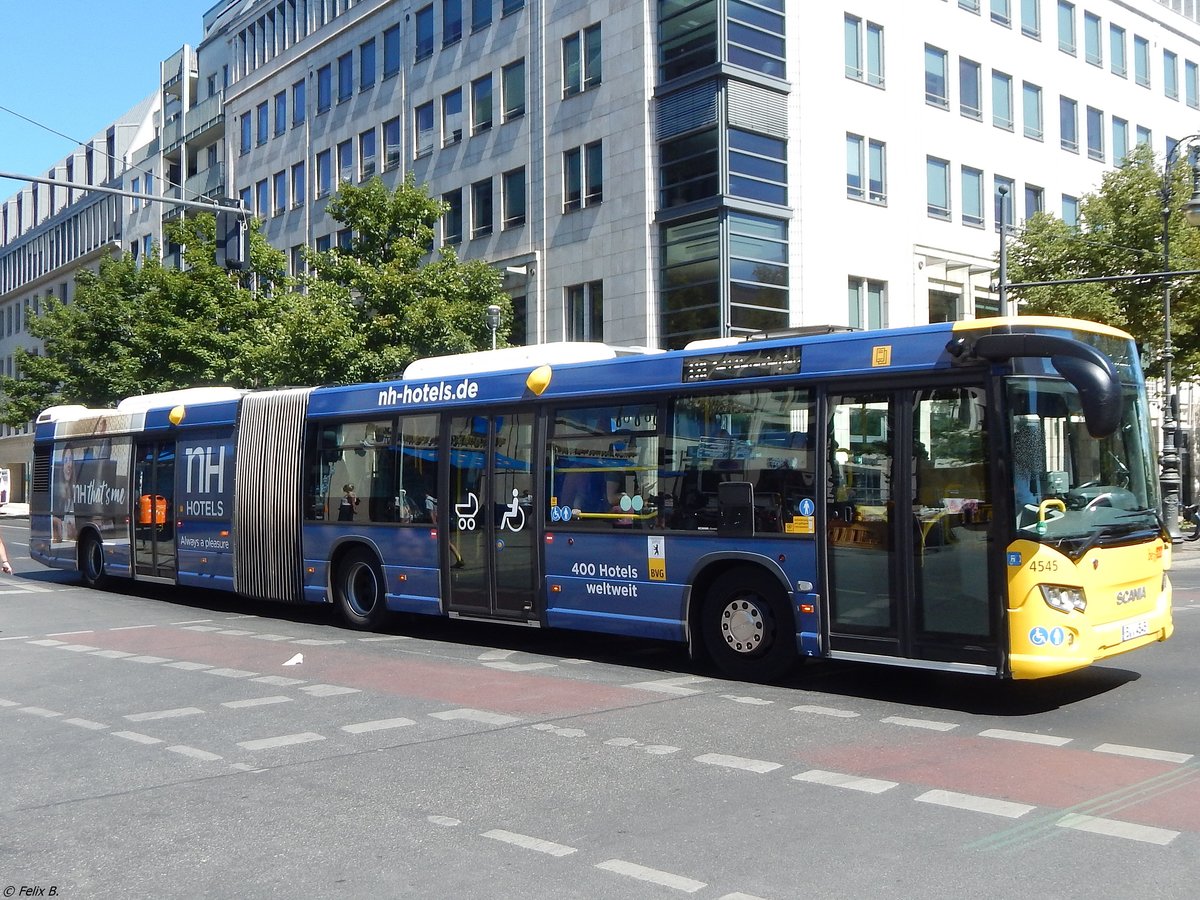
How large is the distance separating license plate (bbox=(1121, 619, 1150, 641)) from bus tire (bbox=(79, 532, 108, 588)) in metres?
16.0

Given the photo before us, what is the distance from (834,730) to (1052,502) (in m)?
2.21

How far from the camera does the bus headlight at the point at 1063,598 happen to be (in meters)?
8.51

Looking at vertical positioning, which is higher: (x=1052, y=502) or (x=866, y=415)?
(x=866, y=415)

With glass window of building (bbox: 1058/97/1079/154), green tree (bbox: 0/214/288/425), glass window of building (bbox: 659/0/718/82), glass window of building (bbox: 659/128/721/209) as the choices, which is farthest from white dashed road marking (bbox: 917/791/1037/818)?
glass window of building (bbox: 1058/97/1079/154)

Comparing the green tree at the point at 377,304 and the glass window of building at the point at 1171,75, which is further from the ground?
the glass window of building at the point at 1171,75

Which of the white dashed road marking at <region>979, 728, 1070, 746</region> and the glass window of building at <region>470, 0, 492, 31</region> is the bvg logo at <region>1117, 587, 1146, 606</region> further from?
the glass window of building at <region>470, 0, 492, 31</region>

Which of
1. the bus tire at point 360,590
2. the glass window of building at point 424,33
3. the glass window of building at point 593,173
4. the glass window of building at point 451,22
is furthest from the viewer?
the glass window of building at point 424,33

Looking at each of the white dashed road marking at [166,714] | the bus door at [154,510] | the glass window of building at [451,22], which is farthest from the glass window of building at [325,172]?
the white dashed road marking at [166,714]

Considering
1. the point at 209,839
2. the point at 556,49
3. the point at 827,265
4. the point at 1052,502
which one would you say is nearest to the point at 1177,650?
the point at 1052,502

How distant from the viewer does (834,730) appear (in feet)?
27.0

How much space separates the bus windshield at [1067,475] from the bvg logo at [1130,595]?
14.9 inches

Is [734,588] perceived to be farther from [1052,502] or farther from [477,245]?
[477,245]

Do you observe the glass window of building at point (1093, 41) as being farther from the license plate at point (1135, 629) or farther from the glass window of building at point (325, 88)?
the license plate at point (1135, 629)

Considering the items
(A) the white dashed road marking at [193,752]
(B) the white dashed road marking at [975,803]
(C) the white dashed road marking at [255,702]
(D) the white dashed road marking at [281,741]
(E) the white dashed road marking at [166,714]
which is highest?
(C) the white dashed road marking at [255,702]
